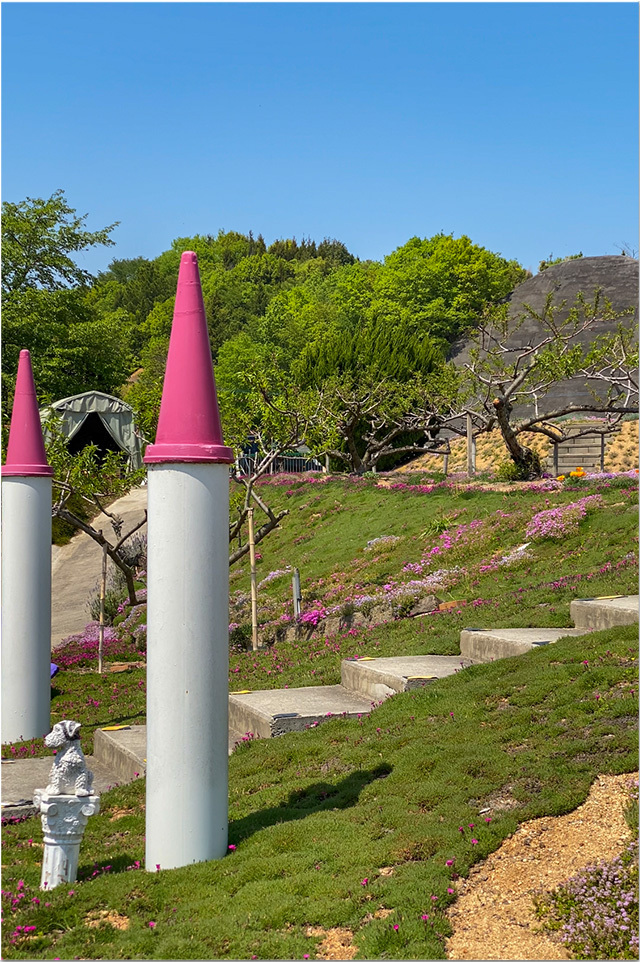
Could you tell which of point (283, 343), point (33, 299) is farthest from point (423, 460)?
point (283, 343)

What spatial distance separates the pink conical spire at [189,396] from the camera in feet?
23.0

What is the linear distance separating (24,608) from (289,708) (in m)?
3.71

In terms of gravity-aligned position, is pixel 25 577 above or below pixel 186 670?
above

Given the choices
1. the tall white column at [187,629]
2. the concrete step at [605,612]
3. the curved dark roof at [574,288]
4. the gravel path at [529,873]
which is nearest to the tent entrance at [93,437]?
the curved dark roof at [574,288]

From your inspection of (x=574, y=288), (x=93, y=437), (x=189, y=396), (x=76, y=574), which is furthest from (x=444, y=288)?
(x=189, y=396)

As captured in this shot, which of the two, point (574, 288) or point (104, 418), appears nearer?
point (104, 418)

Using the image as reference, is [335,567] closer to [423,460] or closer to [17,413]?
[17,413]

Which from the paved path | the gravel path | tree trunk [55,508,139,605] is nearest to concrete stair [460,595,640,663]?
the gravel path

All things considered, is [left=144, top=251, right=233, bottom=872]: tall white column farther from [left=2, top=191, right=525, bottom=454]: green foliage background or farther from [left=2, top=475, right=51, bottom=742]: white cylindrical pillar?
[left=2, top=191, right=525, bottom=454]: green foliage background

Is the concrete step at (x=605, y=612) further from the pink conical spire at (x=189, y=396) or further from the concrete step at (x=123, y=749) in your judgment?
the pink conical spire at (x=189, y=396)

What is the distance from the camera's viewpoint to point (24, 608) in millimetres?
11641

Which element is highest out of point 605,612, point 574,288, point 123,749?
point 574,288

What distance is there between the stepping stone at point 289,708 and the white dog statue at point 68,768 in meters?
3.60

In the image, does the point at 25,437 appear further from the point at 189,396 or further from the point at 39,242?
the point at 39,242
